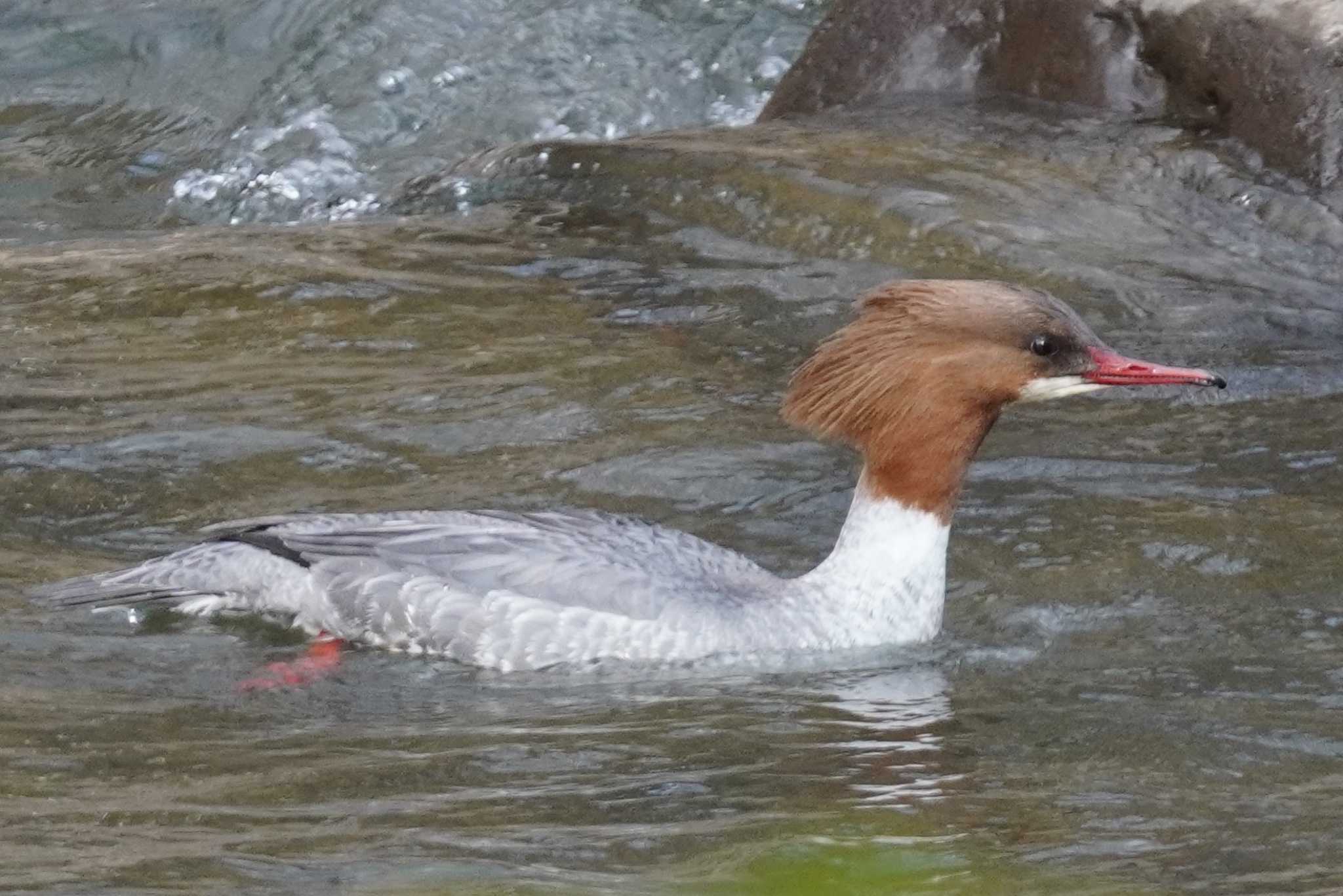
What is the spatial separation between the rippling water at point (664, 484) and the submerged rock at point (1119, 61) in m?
0.23

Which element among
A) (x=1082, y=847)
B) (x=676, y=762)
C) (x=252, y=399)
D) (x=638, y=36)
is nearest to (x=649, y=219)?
(x=252, y=399)

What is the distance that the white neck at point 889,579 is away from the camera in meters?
5.82

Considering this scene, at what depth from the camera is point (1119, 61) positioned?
9734 mm

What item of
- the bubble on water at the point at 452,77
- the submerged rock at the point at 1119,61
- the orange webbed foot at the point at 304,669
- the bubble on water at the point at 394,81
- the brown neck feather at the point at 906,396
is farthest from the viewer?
the bubble on water at the point at 452,77

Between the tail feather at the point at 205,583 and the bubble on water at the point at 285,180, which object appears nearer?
the tail feather at the point at 205,583

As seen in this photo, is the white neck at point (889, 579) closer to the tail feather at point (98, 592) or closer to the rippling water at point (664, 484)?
the rippling water at point (664, 484)

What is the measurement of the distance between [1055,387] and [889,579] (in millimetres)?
731

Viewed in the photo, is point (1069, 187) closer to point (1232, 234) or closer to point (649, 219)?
point (1232, 234)

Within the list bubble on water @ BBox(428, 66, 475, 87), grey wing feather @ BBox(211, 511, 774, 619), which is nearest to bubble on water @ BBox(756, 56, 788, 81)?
bubble on water @ BBox(428, 66, 475, 87)

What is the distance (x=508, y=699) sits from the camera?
17.9 feet

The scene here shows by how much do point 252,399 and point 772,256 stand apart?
2.60 meters

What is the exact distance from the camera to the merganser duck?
5.68 metres

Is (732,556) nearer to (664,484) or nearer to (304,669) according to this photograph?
(664,484)

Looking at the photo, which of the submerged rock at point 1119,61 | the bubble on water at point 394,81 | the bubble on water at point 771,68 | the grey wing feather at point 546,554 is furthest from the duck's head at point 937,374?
the bubble on water at point 394,81
